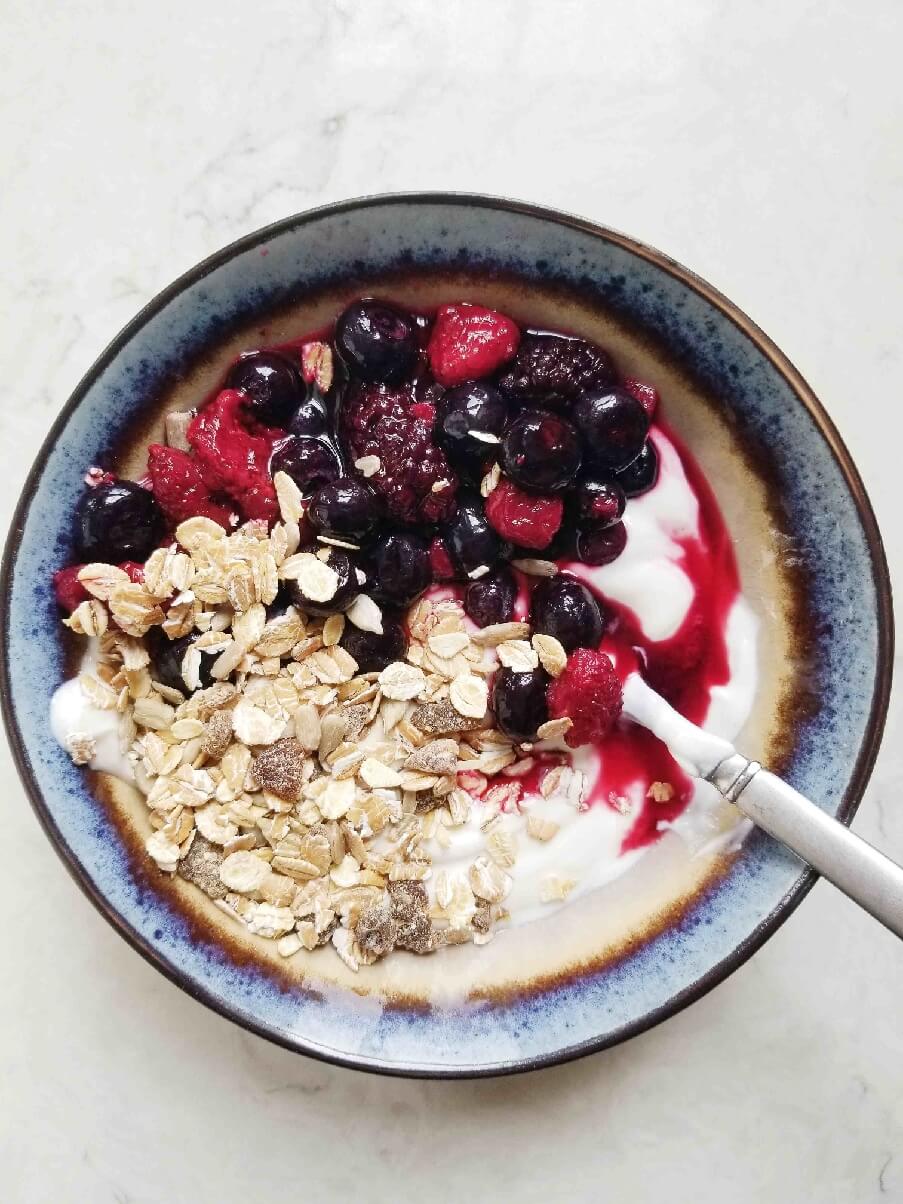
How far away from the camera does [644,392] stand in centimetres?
108

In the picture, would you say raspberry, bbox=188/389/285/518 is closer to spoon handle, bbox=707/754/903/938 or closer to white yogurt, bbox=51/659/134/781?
white yogurt, bbox=51/659/134/781

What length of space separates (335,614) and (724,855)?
0.51 meters

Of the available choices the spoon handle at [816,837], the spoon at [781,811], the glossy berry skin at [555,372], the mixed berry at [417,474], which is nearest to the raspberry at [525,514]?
the mixed berry at [417,474]

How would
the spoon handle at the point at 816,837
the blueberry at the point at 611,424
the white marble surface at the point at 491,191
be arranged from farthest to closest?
the white marble surface at the point at 491,191 → the blueberry at the point at 611,424 → the spoon handle at the point at 816,837

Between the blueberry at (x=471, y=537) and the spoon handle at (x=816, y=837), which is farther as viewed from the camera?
the blueberry at (x=471, y=537)

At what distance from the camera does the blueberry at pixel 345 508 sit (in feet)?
3.38

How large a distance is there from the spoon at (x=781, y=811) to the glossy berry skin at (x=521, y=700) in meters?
0.10

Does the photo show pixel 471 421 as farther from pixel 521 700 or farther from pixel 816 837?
pixel 816 837

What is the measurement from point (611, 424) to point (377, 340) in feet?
0.88

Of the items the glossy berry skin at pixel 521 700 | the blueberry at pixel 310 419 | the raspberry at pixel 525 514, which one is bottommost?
the glossy berry skin at pixel 521 700

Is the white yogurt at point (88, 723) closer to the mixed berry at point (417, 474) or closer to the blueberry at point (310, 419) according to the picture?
the mixed berry at point (417, 474)

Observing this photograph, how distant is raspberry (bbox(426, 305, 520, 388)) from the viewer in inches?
41.6

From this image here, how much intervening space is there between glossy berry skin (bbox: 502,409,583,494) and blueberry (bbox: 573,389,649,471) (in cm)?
2

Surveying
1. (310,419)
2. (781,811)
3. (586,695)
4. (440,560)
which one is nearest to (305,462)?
(310,419)
